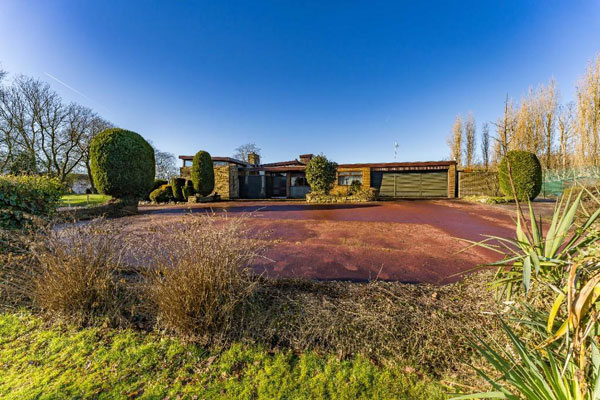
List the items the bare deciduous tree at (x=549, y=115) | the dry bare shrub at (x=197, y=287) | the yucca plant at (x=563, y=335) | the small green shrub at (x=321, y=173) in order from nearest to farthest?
the yucca plant at (x=563, y=335)
the dry bare shrub at (x=197, y=287)
the small green shrub at (x=321, y=173)
the bare deciduous tree at (x=549, y=115)

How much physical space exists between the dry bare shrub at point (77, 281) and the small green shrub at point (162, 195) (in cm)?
1408

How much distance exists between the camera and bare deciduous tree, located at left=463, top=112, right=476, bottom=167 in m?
26.7

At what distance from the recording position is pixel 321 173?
44.0 ft

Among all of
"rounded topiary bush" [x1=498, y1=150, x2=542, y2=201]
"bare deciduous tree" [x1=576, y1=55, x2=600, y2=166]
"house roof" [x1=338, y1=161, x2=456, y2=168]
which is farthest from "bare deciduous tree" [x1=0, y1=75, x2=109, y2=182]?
"bare deciduous tree" [x1=576, y1=55, x2=600, y2=166]

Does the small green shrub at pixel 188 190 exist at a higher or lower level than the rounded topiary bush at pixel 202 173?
lower

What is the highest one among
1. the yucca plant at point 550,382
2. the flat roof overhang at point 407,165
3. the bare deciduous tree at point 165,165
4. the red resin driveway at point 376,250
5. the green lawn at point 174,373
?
the bare deciduous tree at point 165,165

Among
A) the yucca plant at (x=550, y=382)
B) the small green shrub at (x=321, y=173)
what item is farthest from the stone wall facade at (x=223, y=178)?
the yucca plant at (x=550, y=382)

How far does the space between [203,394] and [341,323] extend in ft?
3.97

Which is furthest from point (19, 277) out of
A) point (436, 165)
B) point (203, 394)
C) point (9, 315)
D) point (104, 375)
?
point (436, 165)

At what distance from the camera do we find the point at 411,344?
188cm

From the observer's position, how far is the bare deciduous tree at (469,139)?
2666cm

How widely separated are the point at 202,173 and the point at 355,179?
1094 centimetres

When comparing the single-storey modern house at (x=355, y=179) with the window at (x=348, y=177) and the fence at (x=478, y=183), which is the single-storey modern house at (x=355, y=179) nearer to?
the window at (x=348, y=177)

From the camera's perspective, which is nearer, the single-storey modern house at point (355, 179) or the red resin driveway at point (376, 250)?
the red resin driveway at point (376, 250)
